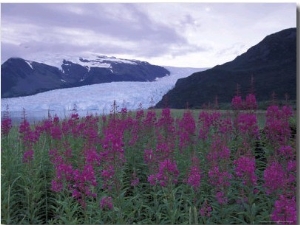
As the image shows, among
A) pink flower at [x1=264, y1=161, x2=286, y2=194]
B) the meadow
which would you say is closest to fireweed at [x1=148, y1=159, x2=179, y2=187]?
the meadow

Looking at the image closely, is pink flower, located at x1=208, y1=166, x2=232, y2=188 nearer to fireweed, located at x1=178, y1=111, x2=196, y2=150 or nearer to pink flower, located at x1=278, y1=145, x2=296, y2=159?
pink flower, located at x1=278, y1=145, x2=296, y2=159

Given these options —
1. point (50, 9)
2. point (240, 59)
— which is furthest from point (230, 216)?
point (50, 9)

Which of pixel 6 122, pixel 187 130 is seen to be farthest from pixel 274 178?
pixel 6 122

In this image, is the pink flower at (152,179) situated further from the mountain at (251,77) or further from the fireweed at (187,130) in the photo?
the mountain at (251,77)

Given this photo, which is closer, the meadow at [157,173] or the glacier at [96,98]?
the meadow at [157,173]

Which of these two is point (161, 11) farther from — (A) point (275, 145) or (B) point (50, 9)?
(A) point (275, 145)

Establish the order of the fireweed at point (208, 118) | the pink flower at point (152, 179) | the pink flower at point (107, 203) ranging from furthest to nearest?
the fireweed at point (208, 118) → the pink flower at point (152, 179) → the pink flower at point (107, 203)

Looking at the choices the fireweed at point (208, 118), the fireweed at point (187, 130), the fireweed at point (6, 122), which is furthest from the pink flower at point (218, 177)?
the fireweed at point (6, 122)

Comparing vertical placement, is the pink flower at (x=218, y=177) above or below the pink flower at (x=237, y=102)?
below
